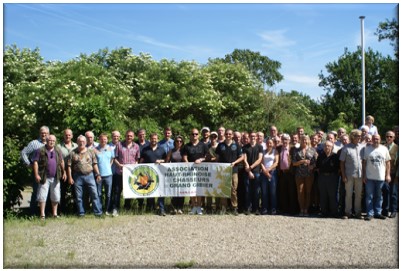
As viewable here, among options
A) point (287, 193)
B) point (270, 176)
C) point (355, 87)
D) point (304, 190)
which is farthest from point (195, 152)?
point (355, 87)

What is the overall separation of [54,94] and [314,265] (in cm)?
2168

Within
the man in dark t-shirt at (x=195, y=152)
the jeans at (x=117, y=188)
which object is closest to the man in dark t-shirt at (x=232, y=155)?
the man in dark t-shirt at (x=195, y=152)

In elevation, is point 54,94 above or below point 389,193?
above

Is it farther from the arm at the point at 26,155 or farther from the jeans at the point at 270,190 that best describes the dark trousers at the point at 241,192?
the arm at the point at 26,155

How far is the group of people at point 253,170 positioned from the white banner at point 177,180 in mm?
167

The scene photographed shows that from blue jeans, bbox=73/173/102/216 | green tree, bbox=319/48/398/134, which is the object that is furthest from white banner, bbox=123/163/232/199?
green tree, bbox=319/48/398/134

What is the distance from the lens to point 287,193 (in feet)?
35.3

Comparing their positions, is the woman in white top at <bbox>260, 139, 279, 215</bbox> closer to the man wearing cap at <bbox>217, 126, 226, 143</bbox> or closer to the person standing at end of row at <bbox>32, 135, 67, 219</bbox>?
the man wearing cap at <bbox>217, 126, 226, 143</bbox>

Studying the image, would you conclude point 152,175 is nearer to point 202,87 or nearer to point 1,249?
point 1,249

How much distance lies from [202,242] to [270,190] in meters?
3.23

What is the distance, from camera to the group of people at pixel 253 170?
990cm

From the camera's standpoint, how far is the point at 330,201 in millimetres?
10227

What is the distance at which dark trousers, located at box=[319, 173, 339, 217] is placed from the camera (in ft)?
33.3

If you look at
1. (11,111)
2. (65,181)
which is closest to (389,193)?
(65,181)
